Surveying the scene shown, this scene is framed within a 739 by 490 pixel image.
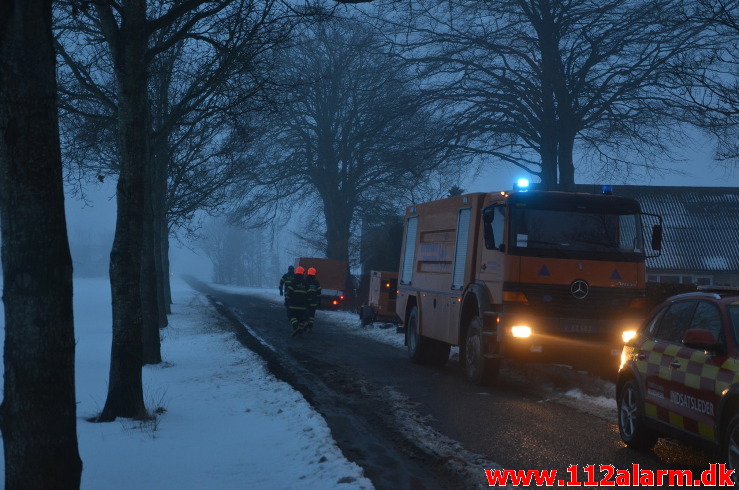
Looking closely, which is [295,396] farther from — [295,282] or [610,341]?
[295,282]

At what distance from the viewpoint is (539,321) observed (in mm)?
13219

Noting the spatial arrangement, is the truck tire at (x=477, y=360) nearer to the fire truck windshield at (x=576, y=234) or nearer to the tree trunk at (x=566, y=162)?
the fire truck windshield at (x=576, y=234)

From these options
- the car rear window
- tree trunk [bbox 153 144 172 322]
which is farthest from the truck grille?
tree trunk [bbox 153 144 172 322]

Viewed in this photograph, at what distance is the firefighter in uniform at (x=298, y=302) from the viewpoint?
2286cm

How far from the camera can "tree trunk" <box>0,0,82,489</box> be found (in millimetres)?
5273

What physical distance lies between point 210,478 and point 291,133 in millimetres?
36056

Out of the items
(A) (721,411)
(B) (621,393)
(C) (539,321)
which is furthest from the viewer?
(C) (539,321)

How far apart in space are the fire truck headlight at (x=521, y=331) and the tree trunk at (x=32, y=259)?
28.2ft

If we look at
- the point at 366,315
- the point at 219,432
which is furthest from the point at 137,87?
the point at 366,315

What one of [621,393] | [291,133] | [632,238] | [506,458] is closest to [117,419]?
[506,458]

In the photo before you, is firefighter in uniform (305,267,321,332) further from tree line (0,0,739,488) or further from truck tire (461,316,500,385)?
truck tire (461,316,500,385)

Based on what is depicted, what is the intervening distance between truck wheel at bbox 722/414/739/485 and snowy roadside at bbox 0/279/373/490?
2.69 m

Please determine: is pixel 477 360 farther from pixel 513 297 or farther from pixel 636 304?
pixel 636 304

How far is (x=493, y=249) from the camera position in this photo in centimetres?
1362
